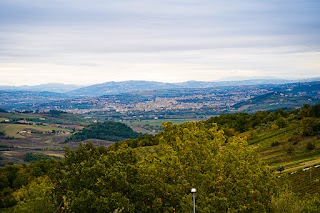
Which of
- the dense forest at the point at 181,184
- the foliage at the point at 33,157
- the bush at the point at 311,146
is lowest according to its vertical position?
the foliage at the point at 33,157

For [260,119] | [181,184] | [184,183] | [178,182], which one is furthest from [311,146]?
[260,119]

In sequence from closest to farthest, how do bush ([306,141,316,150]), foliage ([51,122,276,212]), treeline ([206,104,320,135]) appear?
1. foliage ([51,122,276,212])
2. bush ([306,141,316,150])
3. treeline ([206,104,320,135])

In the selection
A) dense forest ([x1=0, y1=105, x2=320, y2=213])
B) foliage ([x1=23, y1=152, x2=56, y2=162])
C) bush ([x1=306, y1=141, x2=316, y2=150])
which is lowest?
foliage ([x1=23, y1=152, x2=56, y2=162])

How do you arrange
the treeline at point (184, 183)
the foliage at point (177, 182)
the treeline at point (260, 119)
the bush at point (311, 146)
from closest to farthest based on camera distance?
the treeline at point (184, 183) → the foliage at point (177, 182) → the bush at point (311, 146) → the treeline at point (260, 119)

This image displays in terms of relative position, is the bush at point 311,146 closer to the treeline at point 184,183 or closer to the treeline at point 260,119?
the treeline at point 260,119

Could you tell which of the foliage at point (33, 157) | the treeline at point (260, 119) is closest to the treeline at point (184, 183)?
the treeline at point (260, 119)

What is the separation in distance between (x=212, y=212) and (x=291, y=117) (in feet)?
288

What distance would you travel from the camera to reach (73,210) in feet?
97.5

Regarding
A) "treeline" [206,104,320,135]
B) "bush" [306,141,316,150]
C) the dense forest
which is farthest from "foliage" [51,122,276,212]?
"treeline" [206,104,320,135]

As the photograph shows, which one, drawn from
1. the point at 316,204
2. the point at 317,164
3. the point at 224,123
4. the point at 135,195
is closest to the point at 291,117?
the point at 224,123

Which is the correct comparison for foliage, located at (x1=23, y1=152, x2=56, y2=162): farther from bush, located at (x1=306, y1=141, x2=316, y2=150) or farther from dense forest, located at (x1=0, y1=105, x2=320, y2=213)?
dense forest, located at (x1=0, y1=105, x2=320, y2=213)

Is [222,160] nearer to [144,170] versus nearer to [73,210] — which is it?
[144,170]

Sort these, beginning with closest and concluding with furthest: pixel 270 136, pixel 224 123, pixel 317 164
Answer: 1. pixel 317 164
2. pixel 270 136
3. pixel 224 123

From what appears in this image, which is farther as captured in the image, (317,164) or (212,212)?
(317,164)
